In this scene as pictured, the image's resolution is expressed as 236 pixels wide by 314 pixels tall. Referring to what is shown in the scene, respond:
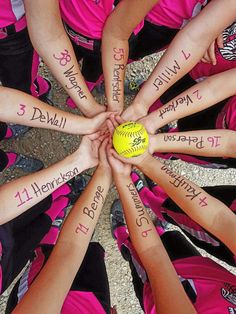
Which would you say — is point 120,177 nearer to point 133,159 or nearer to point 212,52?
point 133,159

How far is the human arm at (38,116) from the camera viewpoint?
121cm

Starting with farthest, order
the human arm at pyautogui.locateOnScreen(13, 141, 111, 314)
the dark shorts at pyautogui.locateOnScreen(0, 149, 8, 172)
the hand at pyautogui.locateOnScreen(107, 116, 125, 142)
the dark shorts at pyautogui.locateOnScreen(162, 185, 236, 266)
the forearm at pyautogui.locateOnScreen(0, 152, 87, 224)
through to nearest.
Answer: the dark shorts at pyautogui.locateOnScreen(0, 149, 8, 172) → the dark shorts at pyautogui.locateOnScreen(162, 185, 236, 266) → the hand at pyautogui.locateOnScreen(107, 116, 125, 142) → the forearm at pyautogui.locateOnScreen(0, 152, 87, 224) → the human arm at pyautogui.locateOnScreen(13, 141, 111, 314)

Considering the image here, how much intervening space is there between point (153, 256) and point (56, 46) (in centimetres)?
63

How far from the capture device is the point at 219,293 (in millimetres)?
1416

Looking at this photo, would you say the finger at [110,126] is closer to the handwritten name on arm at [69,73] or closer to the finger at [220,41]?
the handwritten name on arm at [69,73]

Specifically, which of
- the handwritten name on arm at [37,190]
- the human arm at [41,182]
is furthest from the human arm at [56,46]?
the handwritten name on arm at [37,190]

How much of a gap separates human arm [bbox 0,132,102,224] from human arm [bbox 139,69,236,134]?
0.17 meters

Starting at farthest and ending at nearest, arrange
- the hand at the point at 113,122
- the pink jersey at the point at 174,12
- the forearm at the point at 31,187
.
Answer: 1. the pink jersey at the point at 174,12
2. the hand at the point at 113,122
3. the forearm at the point at 31,187

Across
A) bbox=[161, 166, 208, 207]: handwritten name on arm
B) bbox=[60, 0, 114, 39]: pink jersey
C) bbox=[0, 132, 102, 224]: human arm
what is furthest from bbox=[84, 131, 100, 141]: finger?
bbox=[60, 0, 114, 39]: pink jersey

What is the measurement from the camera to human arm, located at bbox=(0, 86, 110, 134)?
1214mm

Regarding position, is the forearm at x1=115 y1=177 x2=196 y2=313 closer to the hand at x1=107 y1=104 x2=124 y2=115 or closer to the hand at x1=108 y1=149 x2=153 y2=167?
the hand at x1=108 y1=149 x2=153 y2=167

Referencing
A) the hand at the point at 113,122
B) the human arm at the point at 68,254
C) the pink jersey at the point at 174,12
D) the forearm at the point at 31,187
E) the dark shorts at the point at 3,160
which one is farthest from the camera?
the dark shorts at the point at 3,160

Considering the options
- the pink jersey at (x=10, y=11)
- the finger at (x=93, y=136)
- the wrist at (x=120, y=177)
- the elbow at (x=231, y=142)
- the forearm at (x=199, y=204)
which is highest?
the pink jersey at (x=10, y=11)

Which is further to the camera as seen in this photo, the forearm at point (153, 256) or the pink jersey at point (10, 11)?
the pink jersey at point (10, 11)
